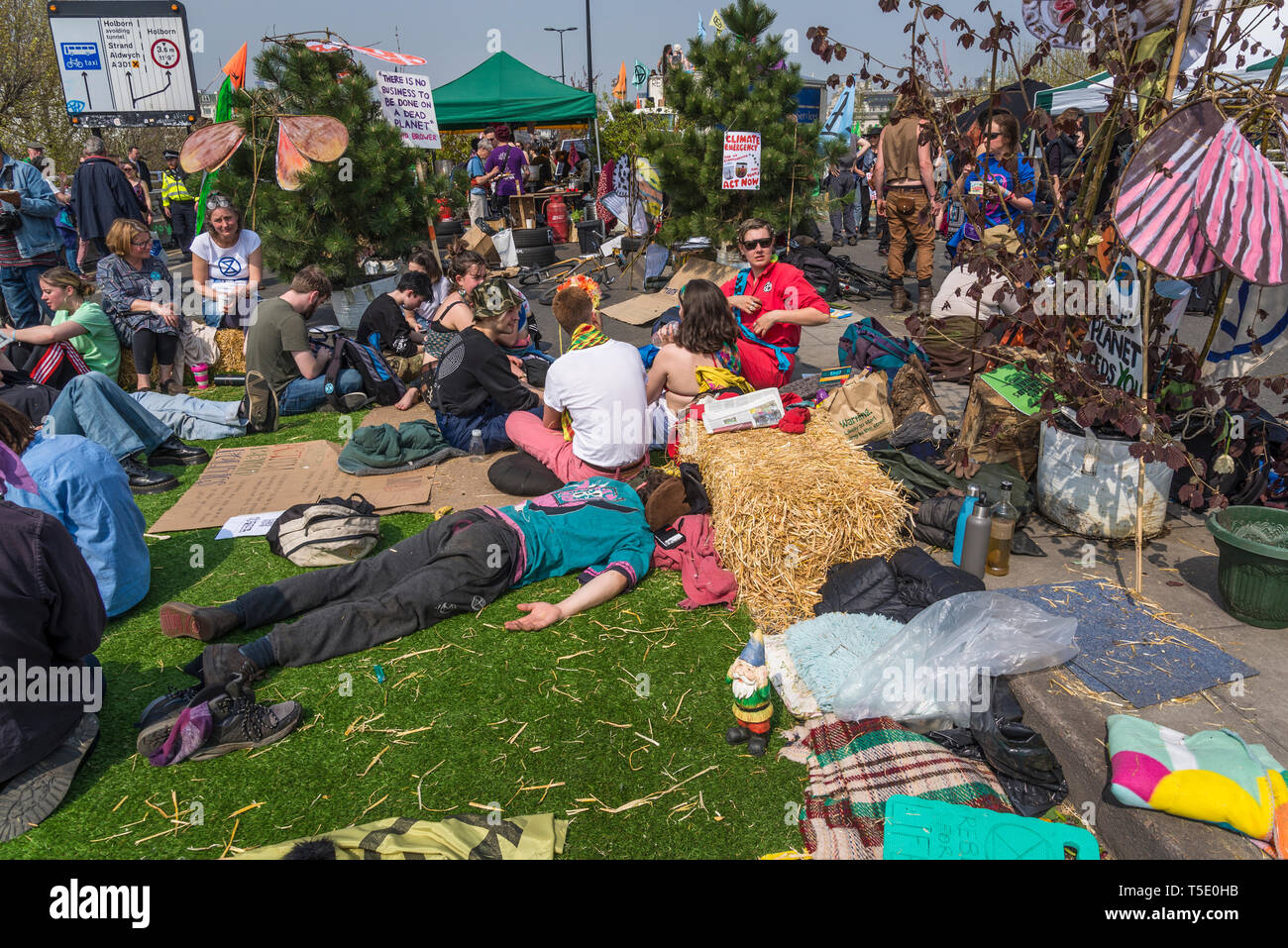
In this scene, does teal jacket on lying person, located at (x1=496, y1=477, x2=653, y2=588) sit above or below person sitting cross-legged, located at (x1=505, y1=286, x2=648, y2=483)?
below

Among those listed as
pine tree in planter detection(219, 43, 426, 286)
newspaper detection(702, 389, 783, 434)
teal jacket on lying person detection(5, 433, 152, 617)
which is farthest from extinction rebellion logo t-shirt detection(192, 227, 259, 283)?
newspaper detection(702, 389, 783, 434)

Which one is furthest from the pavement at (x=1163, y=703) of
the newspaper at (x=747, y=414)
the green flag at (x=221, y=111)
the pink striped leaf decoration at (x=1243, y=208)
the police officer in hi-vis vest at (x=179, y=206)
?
the police officer in hi-vis vest at (x=179, y=206)

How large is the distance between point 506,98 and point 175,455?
11.2 m

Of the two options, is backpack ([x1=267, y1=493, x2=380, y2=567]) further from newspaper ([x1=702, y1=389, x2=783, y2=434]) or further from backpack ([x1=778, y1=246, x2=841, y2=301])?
backpack ([x1=778, y1=246, x2=841, y2=301])

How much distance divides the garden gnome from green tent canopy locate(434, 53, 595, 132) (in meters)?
14.1

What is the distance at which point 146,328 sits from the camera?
7398mm

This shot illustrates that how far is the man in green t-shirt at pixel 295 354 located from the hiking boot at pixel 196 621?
329cm

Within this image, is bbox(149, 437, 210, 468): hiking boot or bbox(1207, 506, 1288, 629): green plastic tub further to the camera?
bbox(149, 437, 210, 468): hiking boot

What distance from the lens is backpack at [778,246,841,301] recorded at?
34.1 feet

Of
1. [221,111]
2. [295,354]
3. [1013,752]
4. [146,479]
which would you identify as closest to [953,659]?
[1013,752]

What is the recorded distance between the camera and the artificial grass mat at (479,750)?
286 centimetres

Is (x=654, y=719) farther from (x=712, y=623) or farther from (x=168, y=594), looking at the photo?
(x=168, y=594)

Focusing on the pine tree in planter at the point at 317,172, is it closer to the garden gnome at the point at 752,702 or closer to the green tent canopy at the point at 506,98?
the green tent canopy at the point at 506,98

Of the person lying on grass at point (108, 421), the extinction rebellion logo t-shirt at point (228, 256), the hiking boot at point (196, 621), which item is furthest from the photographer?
the extinction rebellion logo t-shirt at point (228, 256)
